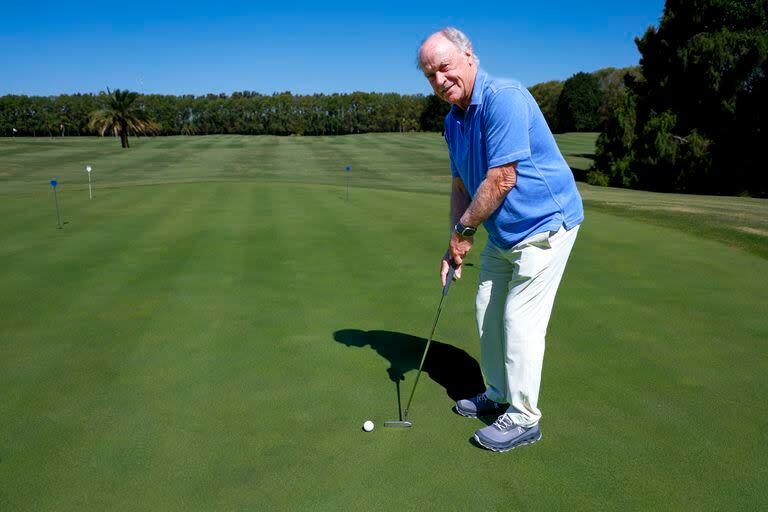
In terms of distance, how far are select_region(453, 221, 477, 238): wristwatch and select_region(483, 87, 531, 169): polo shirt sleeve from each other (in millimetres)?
456

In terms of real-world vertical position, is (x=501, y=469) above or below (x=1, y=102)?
below

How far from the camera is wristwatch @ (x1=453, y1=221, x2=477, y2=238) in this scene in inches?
130

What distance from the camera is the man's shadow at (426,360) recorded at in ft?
13.1

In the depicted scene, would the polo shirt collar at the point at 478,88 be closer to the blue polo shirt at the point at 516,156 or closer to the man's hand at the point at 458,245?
the blue polo shirt at the point at 516,156

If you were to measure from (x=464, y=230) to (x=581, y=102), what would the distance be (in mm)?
70397

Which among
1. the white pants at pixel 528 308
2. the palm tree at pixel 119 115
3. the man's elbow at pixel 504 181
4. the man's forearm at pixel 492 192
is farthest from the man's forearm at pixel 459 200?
the palm tree at pixel 119 115

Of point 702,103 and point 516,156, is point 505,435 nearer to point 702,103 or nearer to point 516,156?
point 516,156

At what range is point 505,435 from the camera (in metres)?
3.14

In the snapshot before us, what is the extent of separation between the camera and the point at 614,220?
1102 centimetres

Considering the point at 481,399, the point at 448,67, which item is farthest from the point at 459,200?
the point at 481,399

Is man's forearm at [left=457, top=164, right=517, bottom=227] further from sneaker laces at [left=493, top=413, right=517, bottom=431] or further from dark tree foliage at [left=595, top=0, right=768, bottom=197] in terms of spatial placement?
dark tree foliage at [left=595, top=0, right=768, bottom=197]

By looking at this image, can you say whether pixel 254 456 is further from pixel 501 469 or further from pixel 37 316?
pixel 37 316

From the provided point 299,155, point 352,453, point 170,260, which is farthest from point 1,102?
point 352,453

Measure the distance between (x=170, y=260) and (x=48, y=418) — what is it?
434 cm
